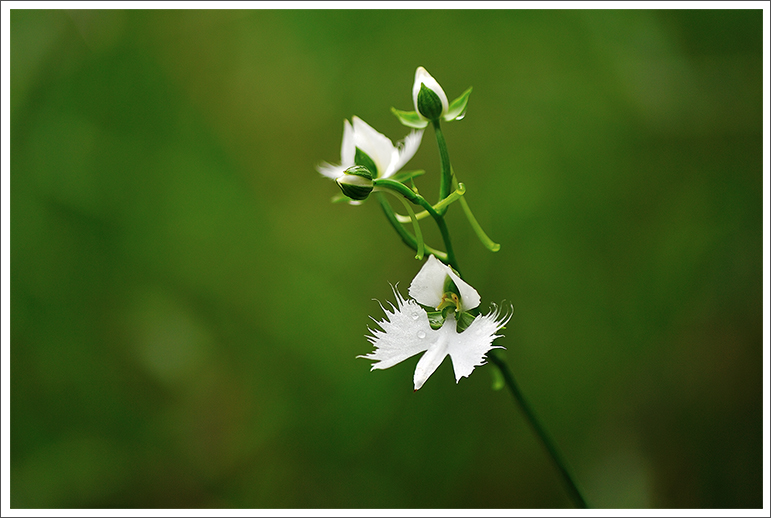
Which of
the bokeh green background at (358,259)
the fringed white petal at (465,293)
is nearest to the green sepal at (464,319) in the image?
the fringed white petal at (465,293)

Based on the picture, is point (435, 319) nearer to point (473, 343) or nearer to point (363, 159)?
point (473, 343)

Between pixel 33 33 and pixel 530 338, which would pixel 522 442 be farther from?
pixel 33 33

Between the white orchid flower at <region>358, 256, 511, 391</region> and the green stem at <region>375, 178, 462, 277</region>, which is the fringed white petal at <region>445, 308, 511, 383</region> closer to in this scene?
the white orchid flower at <region>358, 256, 511, 391</region>

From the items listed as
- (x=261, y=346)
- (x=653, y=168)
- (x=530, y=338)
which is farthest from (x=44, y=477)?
(x=653, y=168)

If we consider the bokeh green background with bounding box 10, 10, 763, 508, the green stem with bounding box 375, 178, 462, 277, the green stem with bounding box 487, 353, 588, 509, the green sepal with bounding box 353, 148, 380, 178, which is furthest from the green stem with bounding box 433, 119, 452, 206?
the bokeh green background with bounding box 10, 10, 763, 508

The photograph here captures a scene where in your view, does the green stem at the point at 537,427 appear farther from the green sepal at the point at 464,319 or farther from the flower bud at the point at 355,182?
the flower bud at the point at 355,182

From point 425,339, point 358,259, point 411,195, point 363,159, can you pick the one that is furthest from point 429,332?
point 358,259
